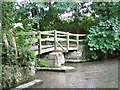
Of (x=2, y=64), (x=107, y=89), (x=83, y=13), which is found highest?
(x=83, y=13)

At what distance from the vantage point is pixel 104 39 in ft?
25.2

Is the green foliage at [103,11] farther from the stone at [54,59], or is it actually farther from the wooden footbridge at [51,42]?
the stone at [54,59]

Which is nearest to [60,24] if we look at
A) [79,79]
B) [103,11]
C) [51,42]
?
[103,11]

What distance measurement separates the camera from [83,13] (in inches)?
364

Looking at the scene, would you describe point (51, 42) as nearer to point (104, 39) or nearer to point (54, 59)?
point (54, 59)

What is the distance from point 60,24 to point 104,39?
2.08 m

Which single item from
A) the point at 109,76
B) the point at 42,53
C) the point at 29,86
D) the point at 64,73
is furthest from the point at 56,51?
the point at 29,86

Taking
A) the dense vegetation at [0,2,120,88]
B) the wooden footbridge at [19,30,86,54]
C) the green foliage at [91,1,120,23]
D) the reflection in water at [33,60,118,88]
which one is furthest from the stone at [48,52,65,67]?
the green foliage at [91,1,120,23]

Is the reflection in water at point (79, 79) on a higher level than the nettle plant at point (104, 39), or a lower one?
lower

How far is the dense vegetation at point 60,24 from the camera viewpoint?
12.3 ft

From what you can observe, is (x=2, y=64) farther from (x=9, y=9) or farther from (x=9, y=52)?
(x=9, y=9)

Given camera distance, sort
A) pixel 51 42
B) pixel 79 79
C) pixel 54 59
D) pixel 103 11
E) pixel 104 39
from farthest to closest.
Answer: pixel 103 11, pixel 104 39, pixel 51 42, pixel 54 59, pixel 79 79

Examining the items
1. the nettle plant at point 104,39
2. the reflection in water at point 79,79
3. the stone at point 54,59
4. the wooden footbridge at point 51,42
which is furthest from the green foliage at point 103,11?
the reflection in water at point 79,79

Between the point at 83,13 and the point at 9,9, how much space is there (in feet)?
19.0
